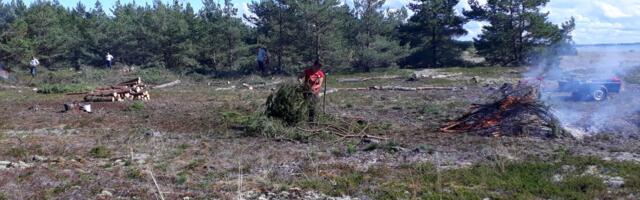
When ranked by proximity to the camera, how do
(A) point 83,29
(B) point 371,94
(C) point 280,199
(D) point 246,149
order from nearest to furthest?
(C) point 280,199, (D) point 246,149, (B) point 371,94, (A) point 83,29

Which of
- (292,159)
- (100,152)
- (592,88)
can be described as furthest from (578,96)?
(100,152)

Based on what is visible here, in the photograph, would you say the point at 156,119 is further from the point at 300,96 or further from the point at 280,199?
the point at 280,199

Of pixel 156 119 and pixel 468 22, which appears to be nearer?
pixel 156 119

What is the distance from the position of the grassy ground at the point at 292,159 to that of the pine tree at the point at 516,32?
77.6ft

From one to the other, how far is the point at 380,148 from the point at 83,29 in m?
44.2

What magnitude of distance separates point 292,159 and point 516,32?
103ft

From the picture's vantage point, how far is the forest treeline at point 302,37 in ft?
118

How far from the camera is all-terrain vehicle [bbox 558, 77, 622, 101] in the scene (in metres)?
17.2

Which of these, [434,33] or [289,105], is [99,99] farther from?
[434,33]

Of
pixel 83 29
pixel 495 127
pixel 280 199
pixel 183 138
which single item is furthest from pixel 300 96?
pixel 83 29

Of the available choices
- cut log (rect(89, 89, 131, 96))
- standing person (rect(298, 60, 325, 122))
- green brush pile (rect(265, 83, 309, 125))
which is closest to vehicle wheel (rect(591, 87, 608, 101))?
standing person (rect(298, 60, 325, 122))

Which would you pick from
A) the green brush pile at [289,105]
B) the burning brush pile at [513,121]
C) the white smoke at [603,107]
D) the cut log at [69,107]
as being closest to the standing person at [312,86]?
the green brush pile at [289,105]

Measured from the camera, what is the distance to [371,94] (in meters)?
21.5

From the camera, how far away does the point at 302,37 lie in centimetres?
3597
